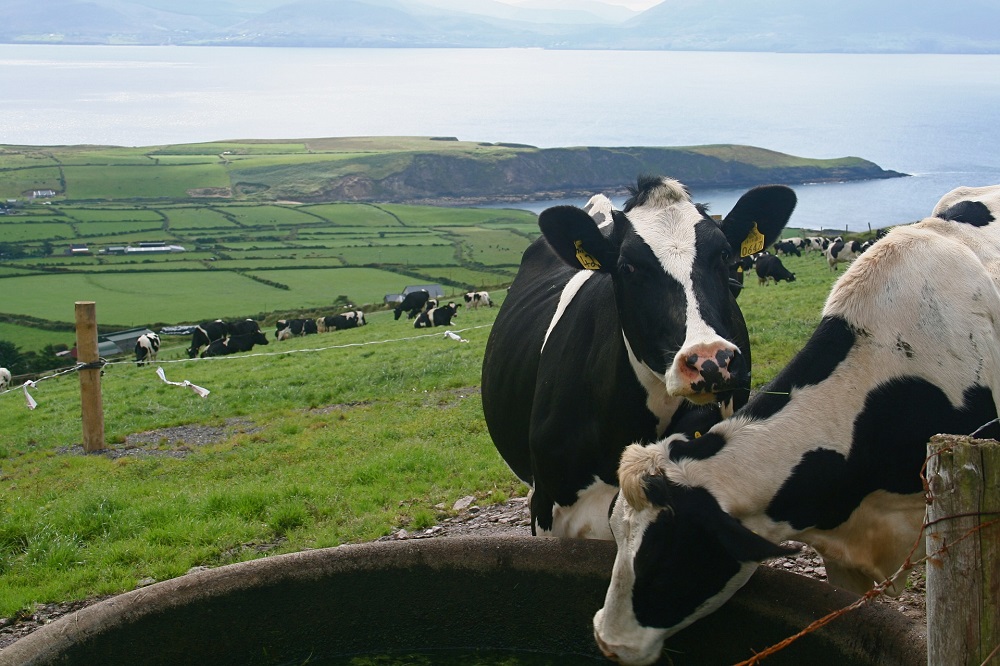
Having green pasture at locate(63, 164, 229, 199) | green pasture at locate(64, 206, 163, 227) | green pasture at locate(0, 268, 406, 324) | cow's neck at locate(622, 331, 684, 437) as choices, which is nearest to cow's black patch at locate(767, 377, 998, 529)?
cow's neck at locate(622, 331, 684, 437)

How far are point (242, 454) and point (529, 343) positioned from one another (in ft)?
20.9

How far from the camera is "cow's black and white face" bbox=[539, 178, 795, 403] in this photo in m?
4.36

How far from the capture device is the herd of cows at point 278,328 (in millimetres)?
33531

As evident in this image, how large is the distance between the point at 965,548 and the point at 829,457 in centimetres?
131

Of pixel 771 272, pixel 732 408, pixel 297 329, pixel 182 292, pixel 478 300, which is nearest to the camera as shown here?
pixel 732 408

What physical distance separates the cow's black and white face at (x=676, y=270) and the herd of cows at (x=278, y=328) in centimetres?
2663

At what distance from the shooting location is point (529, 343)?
6.53m

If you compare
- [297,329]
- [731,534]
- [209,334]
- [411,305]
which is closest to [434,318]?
[297,329]

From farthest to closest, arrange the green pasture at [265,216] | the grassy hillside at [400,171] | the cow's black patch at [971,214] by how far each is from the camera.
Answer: the grassy hillside at [400,171] → the green pasture at [265,216] → the cow's black patch at [971,214]

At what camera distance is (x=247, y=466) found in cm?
1106

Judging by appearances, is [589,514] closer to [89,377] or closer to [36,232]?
[89,377]

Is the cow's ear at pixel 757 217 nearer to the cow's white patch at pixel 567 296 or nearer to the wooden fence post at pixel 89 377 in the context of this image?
the cow's white patch at pixel 567 296

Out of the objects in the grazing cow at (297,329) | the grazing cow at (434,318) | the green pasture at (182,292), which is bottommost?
the green pasture at (182,292)

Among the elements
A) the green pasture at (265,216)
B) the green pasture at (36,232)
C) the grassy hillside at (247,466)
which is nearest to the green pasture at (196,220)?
the green pasture at (265,216)
